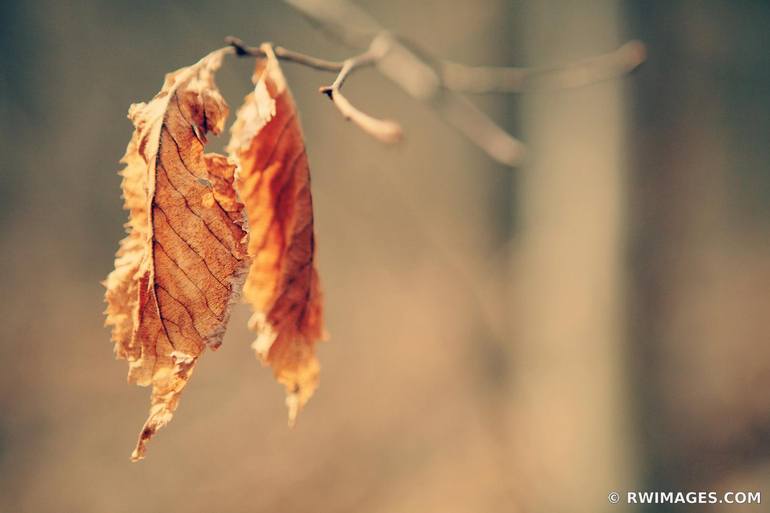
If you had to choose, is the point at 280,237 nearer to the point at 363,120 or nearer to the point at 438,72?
the point at 363,120

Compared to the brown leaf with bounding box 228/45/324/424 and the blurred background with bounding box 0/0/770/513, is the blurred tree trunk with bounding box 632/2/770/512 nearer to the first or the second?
the blurred background with bounding box 0/0/770/513

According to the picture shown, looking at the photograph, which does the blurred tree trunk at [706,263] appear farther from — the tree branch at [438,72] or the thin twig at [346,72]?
the thin twig at [346,72]

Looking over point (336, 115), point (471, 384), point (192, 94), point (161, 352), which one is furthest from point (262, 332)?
point (471, 384)

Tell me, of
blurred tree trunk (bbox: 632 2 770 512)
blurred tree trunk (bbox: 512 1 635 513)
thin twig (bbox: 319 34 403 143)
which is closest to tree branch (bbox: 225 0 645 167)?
thin twig (bbox: 319 34 403 143)

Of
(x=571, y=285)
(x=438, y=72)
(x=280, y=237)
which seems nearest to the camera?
(x=280, y=237)

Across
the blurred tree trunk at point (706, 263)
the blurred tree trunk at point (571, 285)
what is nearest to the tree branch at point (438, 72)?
the blurred tree trunk at point (571, 285)

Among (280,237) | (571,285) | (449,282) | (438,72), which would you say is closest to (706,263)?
(571,285)

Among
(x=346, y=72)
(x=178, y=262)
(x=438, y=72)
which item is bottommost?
(x=178, y=262)
